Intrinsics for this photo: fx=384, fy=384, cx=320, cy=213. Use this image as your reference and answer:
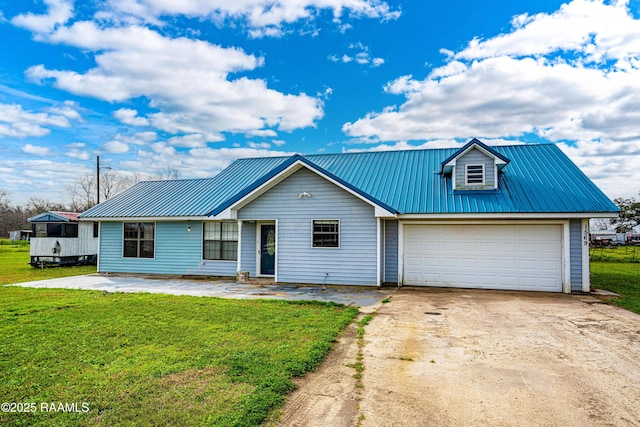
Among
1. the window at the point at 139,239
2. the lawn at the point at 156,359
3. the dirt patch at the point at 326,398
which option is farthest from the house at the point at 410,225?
the dirt patch at the point at 326,398

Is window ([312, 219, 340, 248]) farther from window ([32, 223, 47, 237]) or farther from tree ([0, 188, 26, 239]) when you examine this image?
tree ([0, 188, 26, 239])

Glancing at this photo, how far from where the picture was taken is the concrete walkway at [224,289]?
35.8ft

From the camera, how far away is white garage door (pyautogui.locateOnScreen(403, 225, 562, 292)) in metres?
12.3

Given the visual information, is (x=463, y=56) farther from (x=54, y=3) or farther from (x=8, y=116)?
(x=8, y=116)

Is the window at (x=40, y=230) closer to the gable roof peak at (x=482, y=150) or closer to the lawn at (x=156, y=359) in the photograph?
the lawn at (x=156, y=359)

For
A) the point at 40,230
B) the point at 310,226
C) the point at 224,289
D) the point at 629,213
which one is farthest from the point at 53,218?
the point at 629,213

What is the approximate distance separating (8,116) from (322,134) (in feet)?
54.1

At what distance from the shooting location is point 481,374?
16.3 feet

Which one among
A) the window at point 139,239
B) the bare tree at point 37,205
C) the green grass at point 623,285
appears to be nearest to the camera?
the green grass at point 623,285

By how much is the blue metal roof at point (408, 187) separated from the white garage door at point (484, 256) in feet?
2.70

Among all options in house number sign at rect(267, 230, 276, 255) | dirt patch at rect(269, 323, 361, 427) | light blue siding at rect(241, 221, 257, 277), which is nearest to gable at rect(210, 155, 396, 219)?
light blue siding at rect(241, 221, 257, 277)

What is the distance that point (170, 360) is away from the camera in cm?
521

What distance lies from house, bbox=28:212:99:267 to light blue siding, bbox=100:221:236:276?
16.0 ft

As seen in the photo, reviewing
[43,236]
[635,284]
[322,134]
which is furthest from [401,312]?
[43,236]
